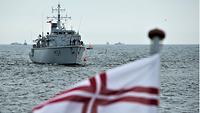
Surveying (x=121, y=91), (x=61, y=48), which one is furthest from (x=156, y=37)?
(x=61, y=48)

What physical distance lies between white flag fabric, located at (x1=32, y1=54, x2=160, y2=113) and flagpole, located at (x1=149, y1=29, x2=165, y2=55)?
8cm

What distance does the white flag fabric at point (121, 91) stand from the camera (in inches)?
131

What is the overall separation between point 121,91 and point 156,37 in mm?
757

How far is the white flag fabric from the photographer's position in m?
3.33

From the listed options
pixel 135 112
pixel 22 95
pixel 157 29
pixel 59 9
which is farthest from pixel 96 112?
pixel 59 9

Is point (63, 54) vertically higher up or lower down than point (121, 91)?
lower down

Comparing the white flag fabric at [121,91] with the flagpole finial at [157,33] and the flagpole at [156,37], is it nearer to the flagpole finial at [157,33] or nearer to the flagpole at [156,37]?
the flagpole at [156,37]

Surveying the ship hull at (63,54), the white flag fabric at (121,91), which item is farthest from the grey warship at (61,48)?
the white flag fabric at (121,91)

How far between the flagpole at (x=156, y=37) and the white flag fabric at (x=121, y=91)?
0.08 m

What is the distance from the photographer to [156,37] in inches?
128

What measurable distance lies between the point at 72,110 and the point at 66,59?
119 ft

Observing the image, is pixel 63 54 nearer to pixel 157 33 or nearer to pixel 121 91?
pixel 121 91

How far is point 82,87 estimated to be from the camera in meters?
3.34

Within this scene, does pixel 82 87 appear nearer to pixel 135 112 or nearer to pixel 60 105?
pixel 60 105
